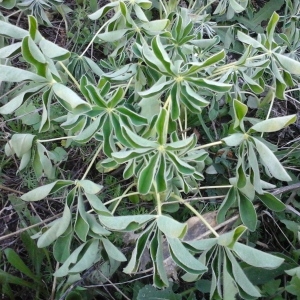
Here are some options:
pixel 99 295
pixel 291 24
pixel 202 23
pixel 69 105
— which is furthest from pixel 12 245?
pixel 291 24

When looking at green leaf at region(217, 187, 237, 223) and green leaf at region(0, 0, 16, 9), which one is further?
green leaf at region(0, 0, 16, 9)

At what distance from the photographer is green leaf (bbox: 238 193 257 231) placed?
3.62ft

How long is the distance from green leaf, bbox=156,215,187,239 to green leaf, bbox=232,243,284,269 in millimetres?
148

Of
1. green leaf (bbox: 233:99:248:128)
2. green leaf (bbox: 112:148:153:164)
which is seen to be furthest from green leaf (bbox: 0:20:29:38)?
green leaf (bbox: 233:99:248:128)

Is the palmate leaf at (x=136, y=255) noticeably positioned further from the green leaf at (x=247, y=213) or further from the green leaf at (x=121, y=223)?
the green leaf at (x=247, y=213)

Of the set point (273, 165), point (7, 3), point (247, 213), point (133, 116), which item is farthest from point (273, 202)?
point (7, 3)

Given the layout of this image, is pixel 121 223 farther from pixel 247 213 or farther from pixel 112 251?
pixel 247 213

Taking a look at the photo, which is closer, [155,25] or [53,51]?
[53,51]

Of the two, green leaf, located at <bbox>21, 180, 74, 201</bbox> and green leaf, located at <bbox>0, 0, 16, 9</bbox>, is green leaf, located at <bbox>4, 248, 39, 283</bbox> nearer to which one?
green leaf, located at <bbox>21, 180, 74, 201</bbox>

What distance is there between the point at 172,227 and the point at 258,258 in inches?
7.6

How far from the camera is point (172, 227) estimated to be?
0.90 m

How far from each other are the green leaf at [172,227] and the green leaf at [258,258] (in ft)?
0.48

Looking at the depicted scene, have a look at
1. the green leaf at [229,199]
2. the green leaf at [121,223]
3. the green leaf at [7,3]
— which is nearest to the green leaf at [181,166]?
the green leaf at [121,223]

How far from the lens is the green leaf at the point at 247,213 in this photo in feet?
3.62
